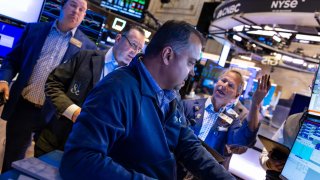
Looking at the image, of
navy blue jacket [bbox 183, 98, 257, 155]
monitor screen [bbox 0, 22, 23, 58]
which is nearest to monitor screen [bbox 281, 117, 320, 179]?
navy blue jacket [bbox 183, 98, 257, 155]

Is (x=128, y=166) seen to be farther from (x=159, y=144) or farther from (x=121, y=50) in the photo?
(x=121, y=50)

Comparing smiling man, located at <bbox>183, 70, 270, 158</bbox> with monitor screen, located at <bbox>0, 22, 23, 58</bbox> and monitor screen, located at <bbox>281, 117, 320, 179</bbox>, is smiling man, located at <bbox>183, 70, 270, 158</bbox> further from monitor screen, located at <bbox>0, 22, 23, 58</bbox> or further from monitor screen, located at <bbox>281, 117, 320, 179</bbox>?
monitor screen, located at <bbox>0, 22, 23, 58</bbox>

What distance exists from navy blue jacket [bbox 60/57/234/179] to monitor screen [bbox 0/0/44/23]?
1.94 metres

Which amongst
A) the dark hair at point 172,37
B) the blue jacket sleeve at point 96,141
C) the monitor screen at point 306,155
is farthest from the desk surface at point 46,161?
the monitor screen at point 306,155

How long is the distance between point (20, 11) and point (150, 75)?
208 cm

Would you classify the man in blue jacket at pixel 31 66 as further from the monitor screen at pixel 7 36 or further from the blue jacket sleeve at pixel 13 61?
the monitor screen at pixel 7 36

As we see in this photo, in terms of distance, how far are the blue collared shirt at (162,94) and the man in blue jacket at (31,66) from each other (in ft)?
4.42

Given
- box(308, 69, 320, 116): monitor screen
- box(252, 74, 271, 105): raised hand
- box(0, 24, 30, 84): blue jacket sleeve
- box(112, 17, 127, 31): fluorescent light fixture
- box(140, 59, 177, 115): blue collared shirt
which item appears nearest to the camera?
box(140, 59, 177, 115): blue collared shirt

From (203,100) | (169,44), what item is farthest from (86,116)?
(203,100)

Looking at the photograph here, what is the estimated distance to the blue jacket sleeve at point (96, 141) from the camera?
39.1 inches

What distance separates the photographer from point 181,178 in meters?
1.70

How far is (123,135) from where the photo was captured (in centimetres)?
114

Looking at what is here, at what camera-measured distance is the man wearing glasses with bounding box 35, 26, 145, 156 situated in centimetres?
198

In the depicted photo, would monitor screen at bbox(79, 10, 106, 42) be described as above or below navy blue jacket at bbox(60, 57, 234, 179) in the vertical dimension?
above
